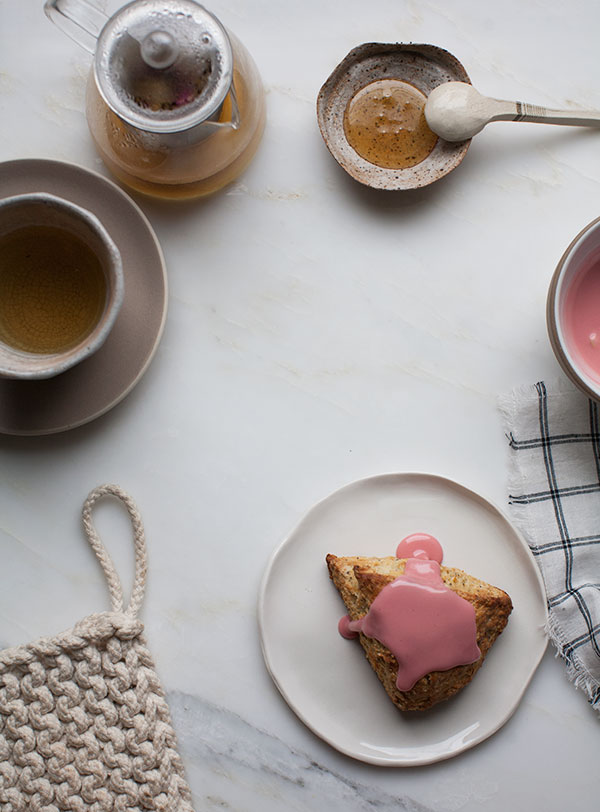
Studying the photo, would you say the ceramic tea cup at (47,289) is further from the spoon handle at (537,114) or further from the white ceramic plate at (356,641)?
the spoon handle at (537,114)

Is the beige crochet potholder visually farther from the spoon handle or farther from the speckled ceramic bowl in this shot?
the spoon handle

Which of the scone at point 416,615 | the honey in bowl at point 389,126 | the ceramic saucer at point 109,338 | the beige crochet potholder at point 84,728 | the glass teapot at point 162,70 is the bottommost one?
the beige crochet potholder at point 84,728

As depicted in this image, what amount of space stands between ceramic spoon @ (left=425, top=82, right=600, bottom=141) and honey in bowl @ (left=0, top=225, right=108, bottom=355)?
507mm

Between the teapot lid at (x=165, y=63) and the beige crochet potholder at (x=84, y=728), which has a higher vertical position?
the teapot lid at (x=165, y=63)

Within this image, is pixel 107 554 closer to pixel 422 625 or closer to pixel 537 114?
pixel 422 625

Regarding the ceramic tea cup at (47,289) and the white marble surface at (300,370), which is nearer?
the ceramic tea cup at (47,289)

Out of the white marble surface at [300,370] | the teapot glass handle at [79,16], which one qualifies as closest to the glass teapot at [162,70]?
the teapot glass handle at [79,16]

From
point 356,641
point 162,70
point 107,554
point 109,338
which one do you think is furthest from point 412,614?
point 162,70

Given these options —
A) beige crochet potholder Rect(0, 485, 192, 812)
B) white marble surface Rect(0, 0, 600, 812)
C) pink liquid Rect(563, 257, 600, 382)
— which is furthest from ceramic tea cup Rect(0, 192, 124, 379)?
pink liquid Rect(563, 257, 600, 382)

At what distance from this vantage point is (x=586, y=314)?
0.93 m

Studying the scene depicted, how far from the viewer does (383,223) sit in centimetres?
101

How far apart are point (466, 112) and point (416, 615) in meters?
0.68

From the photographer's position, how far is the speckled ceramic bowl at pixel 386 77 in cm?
97

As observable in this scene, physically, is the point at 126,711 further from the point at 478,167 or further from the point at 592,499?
the point at 478,167
